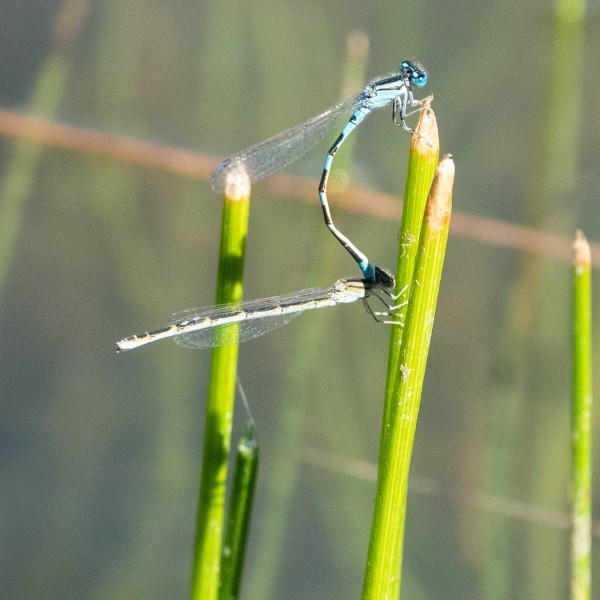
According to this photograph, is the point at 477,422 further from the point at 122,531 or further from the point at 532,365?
the point at 122,531

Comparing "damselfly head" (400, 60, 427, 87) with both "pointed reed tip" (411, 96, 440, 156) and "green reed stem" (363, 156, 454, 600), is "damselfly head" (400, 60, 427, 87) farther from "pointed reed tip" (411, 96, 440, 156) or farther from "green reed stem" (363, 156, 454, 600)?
"green reed stem" (363, 156, 454, 600)

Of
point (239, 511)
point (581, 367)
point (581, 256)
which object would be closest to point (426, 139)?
point (581, 256)

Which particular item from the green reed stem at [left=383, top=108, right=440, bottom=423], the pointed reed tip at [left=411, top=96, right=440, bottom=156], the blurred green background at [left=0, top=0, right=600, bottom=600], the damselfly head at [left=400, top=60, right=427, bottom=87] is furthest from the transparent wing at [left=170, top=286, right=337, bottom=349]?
the blurred green background at [left=0, top=0, right=600, bottom=600]

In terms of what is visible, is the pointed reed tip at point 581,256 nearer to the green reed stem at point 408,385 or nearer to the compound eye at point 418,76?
the green reed stem at point 408,385

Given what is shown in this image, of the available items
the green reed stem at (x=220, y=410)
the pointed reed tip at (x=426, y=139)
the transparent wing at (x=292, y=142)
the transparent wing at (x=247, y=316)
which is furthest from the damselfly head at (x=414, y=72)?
the pointed reed tip at (x=426, y=139)

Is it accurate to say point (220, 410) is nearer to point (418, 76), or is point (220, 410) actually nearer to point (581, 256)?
point (581, 256)

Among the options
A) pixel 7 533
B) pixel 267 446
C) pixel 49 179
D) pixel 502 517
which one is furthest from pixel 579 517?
pixel 49 179
